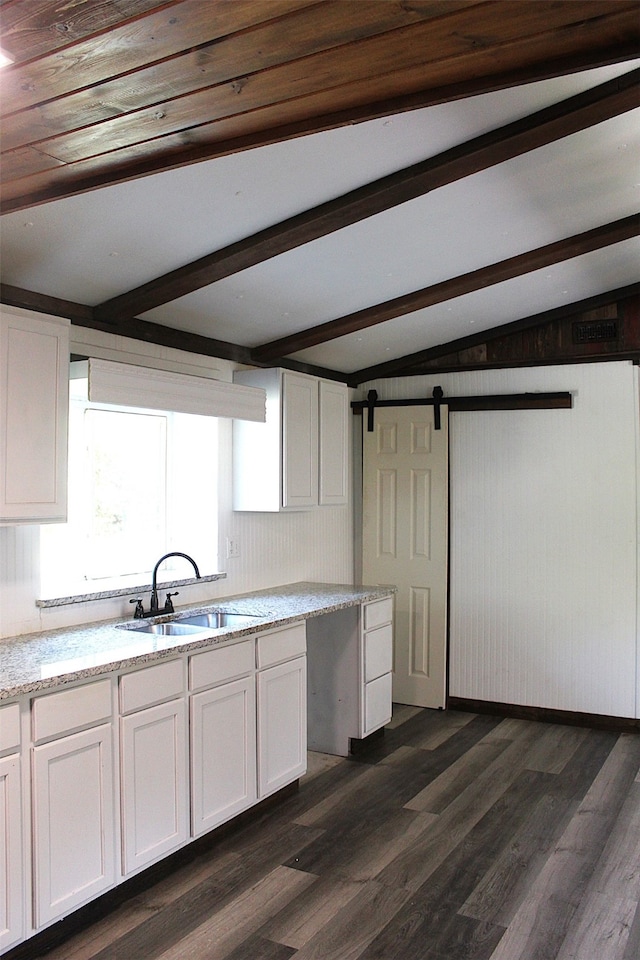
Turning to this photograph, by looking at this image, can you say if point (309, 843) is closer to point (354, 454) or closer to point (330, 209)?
point (330, 209)

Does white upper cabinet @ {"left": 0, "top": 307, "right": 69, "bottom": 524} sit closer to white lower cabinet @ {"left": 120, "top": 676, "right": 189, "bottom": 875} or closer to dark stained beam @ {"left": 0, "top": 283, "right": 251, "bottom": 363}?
dark stained beam @ {"left": 0, "top": 283, "right": 251, "bottom": 363}

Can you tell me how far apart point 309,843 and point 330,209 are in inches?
101

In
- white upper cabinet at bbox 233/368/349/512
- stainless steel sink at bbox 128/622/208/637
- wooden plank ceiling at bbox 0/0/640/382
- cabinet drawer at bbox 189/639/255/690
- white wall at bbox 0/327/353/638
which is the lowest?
cabinet drawer at bbox 189/639/255/690

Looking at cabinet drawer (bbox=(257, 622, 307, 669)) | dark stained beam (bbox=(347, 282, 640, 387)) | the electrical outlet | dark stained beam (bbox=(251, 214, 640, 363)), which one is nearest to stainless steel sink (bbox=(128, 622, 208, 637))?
cabinet drawer (bbox=(257, 622, 307, 669))

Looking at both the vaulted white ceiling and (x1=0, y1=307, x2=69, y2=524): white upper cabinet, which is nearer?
the vaulted white ceiling

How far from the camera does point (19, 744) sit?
2443 mm

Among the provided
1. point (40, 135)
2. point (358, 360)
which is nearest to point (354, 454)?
point (358, 360)

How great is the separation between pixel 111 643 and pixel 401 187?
1.98m

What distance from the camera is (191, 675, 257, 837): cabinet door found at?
10.5 feet

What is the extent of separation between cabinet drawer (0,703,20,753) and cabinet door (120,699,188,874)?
0.46 meters

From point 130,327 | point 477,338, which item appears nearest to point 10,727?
point 130,327

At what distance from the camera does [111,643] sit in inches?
121

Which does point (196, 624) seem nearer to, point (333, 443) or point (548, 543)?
point (333, 443)

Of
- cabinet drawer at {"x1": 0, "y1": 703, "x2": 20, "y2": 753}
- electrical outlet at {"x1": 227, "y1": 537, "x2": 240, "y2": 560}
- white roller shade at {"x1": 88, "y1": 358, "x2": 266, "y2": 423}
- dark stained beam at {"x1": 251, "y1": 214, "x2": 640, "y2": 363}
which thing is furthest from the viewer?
electrical outlet at {"x1": 227, "y1": 537, "x2": 240, "y2": 560}
